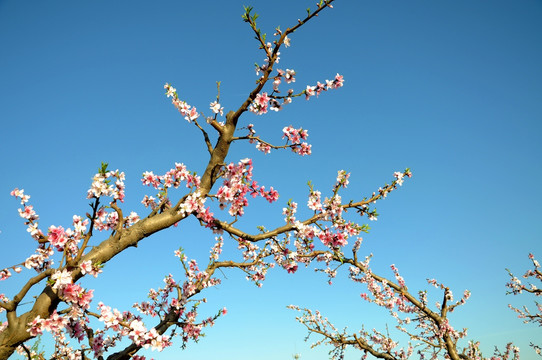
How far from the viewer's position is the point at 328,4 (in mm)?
5586

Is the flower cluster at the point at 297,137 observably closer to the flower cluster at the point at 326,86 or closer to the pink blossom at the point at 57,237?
the flower cluster at the point at 326,86

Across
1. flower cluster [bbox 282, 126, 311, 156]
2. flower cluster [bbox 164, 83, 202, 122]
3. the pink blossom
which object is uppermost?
flower cluster [bbox 164, 83, 202, 122]

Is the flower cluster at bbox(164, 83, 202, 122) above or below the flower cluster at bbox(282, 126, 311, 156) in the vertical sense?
above

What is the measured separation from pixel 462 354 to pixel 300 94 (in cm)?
885

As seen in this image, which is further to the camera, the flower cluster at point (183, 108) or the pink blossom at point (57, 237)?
the flower cluster at point (183, 108)

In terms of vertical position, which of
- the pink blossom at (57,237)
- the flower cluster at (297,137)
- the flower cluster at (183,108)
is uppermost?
the flower cluster at (183,108)

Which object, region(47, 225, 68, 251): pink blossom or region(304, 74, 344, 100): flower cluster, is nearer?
region(47, 225, 68, 251): pink blossom

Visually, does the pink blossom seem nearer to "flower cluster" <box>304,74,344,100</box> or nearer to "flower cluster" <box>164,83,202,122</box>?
"flower cluster" <box>164,83,202,122</box>

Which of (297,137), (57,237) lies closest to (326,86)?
(297,137)

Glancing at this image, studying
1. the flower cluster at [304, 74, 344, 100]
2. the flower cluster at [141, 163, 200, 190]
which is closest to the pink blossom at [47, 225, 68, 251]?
the flower cluster at [141, 163, 200, 190]

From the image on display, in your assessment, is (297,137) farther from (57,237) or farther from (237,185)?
(57,237)

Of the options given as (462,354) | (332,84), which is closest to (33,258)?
(332,84)

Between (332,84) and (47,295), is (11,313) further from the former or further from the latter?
(332,84)

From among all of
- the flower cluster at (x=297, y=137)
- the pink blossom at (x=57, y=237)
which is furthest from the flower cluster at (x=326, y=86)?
the pink blossom at (x=57, y=237)
